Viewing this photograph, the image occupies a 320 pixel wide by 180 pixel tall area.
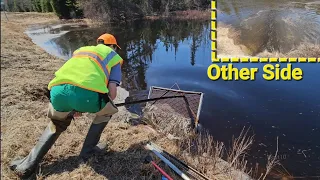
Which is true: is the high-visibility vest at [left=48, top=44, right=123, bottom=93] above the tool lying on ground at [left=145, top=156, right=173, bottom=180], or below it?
above

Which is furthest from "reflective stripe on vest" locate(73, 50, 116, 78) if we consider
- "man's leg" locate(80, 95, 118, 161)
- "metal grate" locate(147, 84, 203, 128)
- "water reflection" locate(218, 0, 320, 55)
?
"water reflection" locate(218, 0, 320, 55)

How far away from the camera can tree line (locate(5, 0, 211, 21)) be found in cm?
2773

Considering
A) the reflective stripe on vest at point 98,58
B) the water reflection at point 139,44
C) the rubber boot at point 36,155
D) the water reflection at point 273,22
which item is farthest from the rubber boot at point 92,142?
the water reflection at point 273,22

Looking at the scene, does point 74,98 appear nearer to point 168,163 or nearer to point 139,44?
point 168,163

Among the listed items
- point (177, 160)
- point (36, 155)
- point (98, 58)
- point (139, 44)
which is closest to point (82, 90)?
point (98, 58)

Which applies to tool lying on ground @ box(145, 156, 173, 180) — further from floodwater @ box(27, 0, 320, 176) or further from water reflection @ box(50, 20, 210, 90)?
water reflection @ box(50, 20, 210, 90)

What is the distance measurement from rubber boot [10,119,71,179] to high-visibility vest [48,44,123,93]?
587 mm

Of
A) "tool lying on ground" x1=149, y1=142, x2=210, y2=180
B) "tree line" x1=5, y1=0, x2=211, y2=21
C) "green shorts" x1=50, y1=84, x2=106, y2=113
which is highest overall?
"tree line" x1=5, y1=0, x2=211, y2=21

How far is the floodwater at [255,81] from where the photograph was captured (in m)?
6.13

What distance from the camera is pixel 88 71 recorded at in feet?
10.5

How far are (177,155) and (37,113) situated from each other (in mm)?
2804

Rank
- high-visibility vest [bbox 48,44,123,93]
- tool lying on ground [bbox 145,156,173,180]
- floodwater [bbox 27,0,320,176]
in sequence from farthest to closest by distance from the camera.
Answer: floodwater [bbox 27,0,320,176], tool lying on ground [bbox 145,156,173,180], high-visibility vest [bbox 48,44,123,93]

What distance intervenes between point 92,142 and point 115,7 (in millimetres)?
26781

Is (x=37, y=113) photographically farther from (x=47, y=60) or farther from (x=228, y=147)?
(x=47, y=60)
